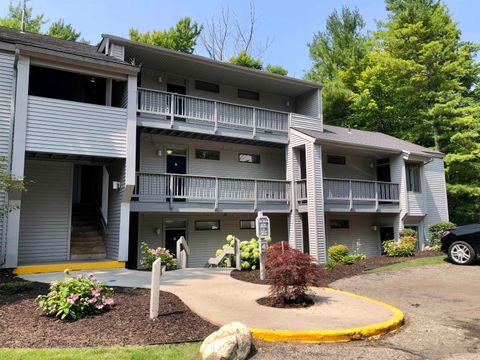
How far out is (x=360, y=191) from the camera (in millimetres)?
18875

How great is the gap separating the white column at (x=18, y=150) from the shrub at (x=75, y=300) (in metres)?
4.96

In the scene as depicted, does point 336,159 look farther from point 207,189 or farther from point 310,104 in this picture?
point 207,189

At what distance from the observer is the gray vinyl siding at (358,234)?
805 inches

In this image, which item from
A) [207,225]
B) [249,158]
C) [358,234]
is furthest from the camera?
[358,234]

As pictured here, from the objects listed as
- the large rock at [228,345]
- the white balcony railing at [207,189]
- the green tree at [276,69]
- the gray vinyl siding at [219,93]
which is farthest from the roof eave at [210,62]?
the green tree at [276,69]

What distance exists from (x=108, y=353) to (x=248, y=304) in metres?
3.54

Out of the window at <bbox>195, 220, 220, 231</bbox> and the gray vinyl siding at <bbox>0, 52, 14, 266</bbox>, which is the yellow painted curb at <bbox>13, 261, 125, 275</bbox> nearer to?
the gray vinyl siding at <bbox>0, 52, 14, 266</bbox>

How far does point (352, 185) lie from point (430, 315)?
37.3 ft

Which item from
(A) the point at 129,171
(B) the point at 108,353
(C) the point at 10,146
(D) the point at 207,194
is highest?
(C) the point at 10,146

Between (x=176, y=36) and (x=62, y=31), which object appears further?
(x=62, y=31)

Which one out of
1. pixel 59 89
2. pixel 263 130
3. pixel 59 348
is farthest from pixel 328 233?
pixel 59 348

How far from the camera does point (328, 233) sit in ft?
66.4

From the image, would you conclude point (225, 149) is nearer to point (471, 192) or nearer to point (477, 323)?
point (477, 323)

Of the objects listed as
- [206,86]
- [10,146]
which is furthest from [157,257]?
[206,86]
